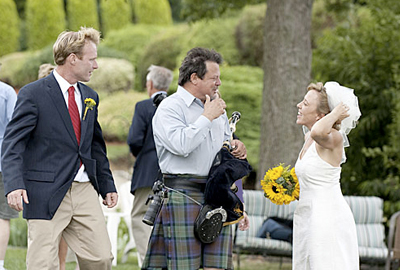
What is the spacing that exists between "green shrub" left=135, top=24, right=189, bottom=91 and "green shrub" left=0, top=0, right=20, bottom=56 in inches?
351

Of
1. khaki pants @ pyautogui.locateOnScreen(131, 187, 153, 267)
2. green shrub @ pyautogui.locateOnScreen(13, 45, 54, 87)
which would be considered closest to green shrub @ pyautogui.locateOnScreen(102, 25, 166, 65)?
green shrub @ pyautogui.locateOnScreen(13, 45, 54, 87)

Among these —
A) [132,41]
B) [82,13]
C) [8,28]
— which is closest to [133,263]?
[132,41]

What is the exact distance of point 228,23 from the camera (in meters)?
18.6

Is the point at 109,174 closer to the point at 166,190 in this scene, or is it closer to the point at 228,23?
the point at 166,190

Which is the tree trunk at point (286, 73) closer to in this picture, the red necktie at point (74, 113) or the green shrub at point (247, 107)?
the red necktie at point (74, 113)

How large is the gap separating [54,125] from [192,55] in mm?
1042

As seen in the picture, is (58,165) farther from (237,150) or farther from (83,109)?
(237,150)

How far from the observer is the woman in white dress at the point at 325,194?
5.00 meters

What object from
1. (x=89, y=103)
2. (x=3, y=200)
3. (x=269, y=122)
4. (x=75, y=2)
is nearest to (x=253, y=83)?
(x=269, y=122)

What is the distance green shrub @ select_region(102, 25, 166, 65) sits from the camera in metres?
24.0

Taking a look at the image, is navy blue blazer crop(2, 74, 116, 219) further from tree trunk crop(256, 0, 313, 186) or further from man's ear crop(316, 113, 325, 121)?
tree trunk crop(256, 0, 313, 186)

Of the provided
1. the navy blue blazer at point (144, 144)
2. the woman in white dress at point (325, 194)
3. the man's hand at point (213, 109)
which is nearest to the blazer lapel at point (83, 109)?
the man's hand at point (213, 109)

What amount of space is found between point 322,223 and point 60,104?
6.34ft

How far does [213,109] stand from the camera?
484cm
